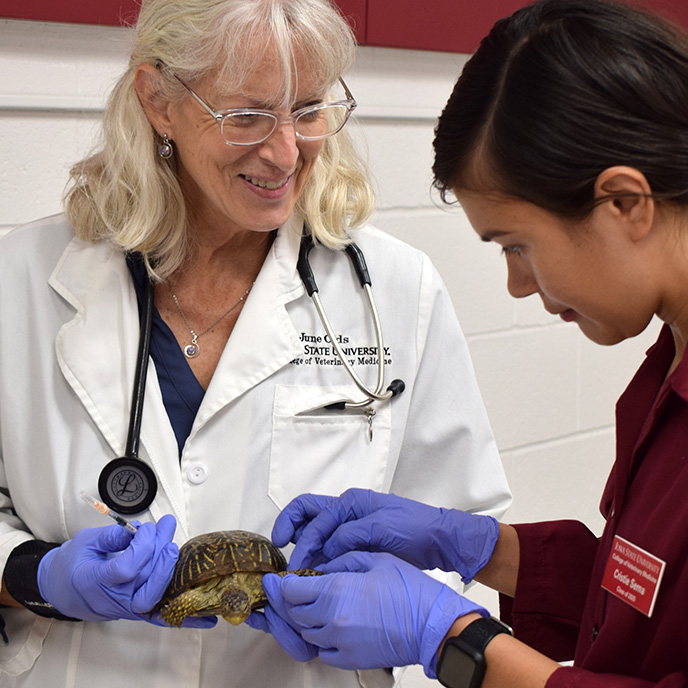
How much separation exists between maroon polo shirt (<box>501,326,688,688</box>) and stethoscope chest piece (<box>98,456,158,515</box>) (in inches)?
23.9

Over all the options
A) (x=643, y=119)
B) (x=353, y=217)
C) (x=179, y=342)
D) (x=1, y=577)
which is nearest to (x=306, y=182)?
(x=353, y=217)

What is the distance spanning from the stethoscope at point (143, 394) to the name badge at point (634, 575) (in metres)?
0.51

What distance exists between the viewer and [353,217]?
150cm

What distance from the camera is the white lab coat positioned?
1.32 meters

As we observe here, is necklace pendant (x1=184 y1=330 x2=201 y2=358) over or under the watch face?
over

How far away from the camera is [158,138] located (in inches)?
56.1

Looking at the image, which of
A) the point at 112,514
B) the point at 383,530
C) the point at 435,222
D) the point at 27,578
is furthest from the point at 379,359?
the point at 435,222

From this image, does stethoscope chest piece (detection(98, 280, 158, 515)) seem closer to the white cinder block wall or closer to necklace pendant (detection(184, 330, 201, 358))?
necklace pendant (detection(184, 330, 201, 358))

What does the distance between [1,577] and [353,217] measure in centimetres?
85

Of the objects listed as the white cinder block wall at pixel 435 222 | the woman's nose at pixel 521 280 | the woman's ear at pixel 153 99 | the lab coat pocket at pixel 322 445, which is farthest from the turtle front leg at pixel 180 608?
the white cinder block wall at pixel 435 222

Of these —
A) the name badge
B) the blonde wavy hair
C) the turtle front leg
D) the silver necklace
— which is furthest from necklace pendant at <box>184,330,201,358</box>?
the name badge

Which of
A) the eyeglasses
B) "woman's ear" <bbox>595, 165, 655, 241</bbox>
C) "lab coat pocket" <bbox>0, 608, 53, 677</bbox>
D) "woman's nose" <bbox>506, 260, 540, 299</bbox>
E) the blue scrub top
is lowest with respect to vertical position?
"lab coat pocket" <bbox>0, 608, 53, 677</bbox>

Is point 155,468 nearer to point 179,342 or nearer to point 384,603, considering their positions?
point 179,342

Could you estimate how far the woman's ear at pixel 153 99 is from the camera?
1.33 metres
